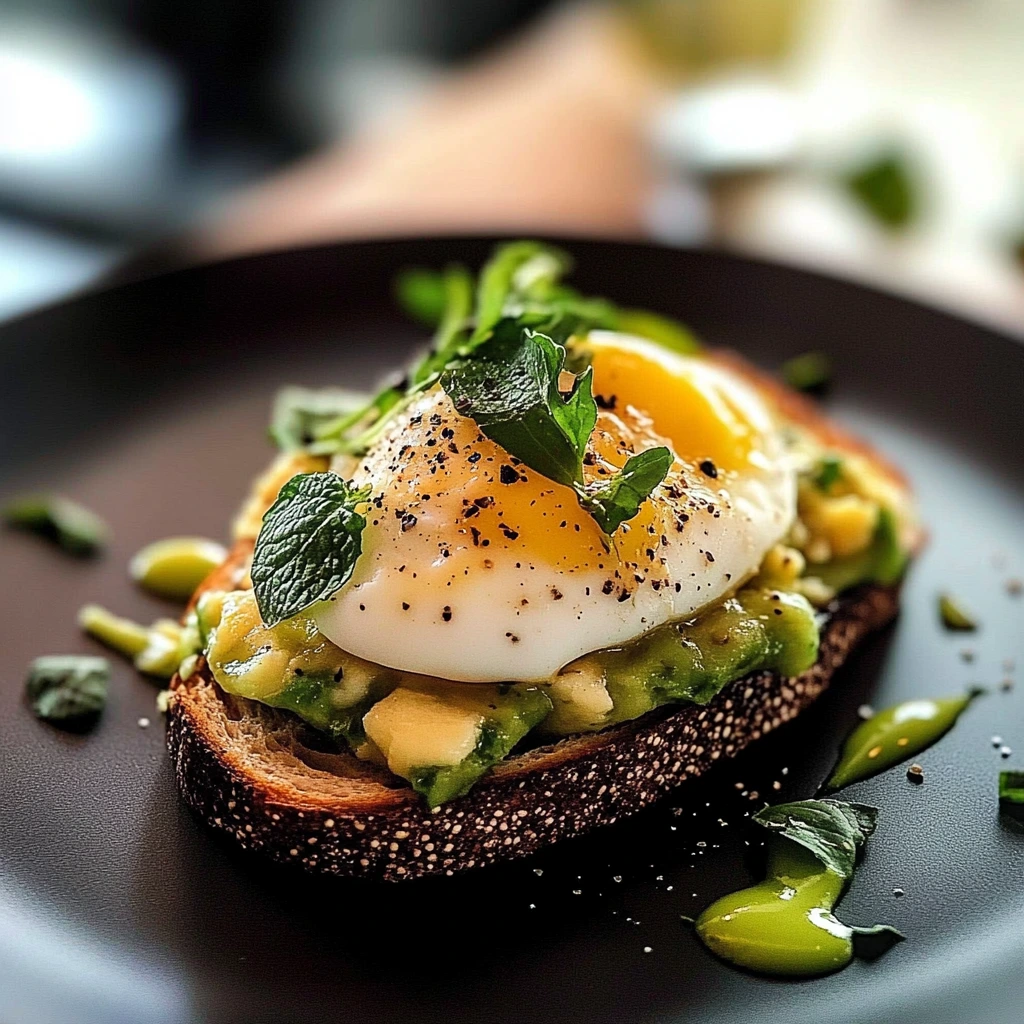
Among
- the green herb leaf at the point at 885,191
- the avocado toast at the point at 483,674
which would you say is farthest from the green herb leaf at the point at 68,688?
the green herb leaf at the point at 885,191

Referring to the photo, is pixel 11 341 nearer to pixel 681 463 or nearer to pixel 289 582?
pixel 289 582

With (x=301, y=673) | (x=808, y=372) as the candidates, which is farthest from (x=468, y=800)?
(x=808, y=372)

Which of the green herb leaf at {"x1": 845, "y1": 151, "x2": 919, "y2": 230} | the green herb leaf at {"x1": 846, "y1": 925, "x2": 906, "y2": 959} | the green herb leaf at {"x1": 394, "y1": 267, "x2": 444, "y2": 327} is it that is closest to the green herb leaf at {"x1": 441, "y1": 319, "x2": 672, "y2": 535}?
the green herb leaf at {"x1": 846, "y1": 925, "x2": 906, "y2": 959}

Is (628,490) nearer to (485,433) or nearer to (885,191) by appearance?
(485,433)

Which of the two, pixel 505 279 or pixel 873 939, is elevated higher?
pixel 505 279

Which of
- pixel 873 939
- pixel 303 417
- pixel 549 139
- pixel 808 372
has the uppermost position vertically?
pixel 549 139

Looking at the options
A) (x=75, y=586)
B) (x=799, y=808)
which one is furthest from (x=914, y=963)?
(x=75, y=586)
